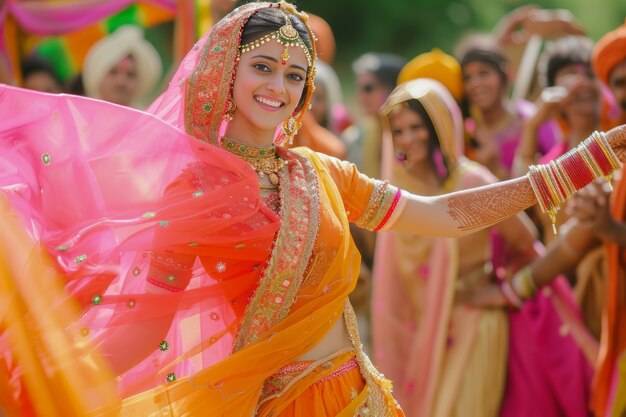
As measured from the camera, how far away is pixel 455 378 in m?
5.10

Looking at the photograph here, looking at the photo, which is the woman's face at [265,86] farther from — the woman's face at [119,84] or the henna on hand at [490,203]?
the woman's face at [119,84]

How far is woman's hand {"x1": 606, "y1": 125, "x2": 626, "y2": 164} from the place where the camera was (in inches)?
126

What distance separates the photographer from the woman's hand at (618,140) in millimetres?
3189

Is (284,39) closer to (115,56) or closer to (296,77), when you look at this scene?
(296,77)

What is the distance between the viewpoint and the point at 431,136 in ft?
17.3

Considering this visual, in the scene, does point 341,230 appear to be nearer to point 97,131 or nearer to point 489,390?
point 97,131

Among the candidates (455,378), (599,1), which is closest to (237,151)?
(455,378)

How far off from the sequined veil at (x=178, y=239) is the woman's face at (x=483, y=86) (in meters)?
3.38

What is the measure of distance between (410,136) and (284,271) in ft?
7.54

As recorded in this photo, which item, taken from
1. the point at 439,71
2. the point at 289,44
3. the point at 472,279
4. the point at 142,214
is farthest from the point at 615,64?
the point at 142,214

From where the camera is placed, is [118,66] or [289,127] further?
[118,66]

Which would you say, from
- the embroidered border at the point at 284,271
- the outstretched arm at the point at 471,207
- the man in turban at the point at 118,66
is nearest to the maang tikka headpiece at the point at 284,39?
the embroidered border at the point at 284,271

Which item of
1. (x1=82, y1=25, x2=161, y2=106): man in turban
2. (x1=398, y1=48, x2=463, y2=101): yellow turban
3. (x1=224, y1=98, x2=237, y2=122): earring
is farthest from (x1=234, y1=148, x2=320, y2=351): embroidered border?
(x1=82, y1=25, x2=161, y2=106): man in turban

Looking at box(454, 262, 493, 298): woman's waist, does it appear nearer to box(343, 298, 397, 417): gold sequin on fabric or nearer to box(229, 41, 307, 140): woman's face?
box(343, 298, 397, 417): gold sequin on fabric
